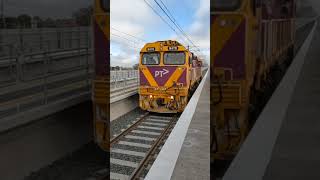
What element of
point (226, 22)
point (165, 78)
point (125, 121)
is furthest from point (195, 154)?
point (165, 78)

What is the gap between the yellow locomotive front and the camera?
34.1 ft

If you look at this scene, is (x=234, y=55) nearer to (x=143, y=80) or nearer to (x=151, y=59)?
(x=151, y=59)

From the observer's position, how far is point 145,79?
36.6ft

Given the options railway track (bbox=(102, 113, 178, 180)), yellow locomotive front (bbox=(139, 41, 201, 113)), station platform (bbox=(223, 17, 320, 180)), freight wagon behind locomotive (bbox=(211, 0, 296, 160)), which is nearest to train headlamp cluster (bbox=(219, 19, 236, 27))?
freight wagon behind locomotive (bbox=(211, 0, 296, 160))

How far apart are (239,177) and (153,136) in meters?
4.61

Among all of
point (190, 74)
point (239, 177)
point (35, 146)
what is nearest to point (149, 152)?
point (35, 146)

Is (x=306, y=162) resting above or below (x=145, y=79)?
below

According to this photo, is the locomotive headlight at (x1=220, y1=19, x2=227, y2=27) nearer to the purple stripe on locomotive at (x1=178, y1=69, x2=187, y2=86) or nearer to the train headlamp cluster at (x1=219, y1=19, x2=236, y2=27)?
the train headlamp cluster at (x1=219, y1=19, x2=236, y2=27)

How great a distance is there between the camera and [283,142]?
4.88 metres

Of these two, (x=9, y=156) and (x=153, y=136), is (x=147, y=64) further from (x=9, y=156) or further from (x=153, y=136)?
(x=9, y=156)

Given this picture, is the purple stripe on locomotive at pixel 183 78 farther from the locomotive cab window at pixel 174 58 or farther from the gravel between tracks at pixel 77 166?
the gravel between tracks at pixel 77 166

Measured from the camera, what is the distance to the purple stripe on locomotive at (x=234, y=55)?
9.98ft

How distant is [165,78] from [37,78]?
14.5 ft

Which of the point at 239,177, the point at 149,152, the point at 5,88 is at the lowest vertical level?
the point at 149,152
